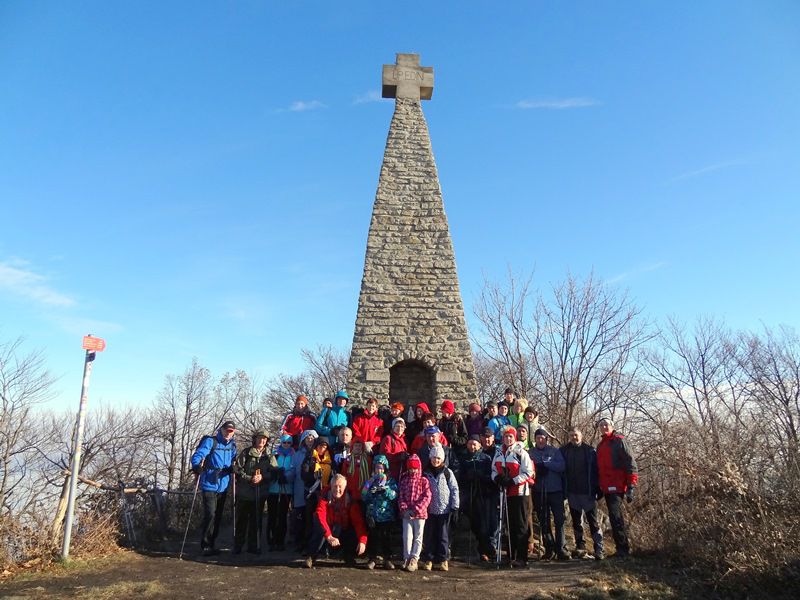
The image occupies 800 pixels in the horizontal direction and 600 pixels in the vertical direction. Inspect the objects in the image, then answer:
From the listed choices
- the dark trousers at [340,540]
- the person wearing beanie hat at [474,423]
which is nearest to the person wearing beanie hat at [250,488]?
the dark trousers at [340,540]

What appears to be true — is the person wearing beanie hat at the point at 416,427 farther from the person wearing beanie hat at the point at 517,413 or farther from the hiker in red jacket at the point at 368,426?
the person wearing beanie hat at the point at 517,413

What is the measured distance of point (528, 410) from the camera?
305 inches

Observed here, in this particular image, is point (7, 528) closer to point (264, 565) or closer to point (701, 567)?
point (264, 565)

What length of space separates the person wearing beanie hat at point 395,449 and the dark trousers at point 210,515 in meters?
2.26

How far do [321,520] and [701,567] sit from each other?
13.4 ft

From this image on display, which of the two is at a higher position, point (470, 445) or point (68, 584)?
point (470, 445)

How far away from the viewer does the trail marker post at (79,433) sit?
5887 millimetres

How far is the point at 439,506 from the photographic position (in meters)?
6.25

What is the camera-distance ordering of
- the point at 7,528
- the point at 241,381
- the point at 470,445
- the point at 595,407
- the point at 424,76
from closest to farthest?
the point at 7,528 < the point at 470,445 < the point at 424,76 < the point at 595,407 < the point at 241,381

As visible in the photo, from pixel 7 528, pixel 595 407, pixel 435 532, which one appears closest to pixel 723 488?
pixel 435 532

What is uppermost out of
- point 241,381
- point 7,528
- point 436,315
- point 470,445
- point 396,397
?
point 241,381

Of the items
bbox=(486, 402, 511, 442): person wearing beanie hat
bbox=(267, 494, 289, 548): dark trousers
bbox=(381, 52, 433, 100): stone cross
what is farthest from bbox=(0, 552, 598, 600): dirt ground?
bbox=(381, 52, 433, 100): stone cross

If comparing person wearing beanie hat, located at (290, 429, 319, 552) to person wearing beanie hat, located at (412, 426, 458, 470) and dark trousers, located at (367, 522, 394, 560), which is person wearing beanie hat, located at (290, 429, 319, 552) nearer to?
dark trousers, located at (367, 522, 394, 560)

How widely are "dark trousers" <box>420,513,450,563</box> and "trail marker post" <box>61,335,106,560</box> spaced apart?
12.8ft
